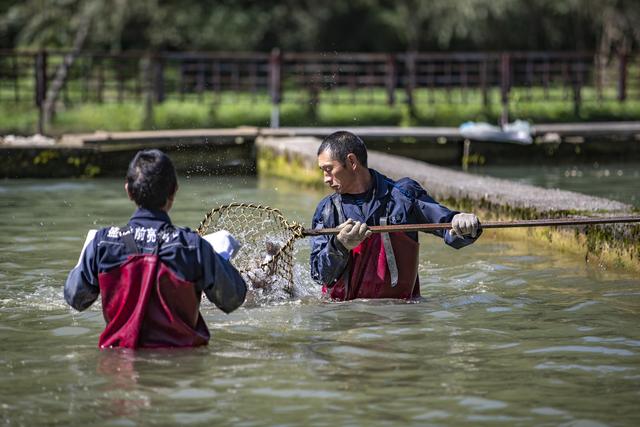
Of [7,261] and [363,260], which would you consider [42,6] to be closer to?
[7,261]

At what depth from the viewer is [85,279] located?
234 inches

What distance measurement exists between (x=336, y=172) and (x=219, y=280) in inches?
71.6

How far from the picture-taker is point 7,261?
10.0 m

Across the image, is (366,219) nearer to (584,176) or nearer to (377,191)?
(377,191)

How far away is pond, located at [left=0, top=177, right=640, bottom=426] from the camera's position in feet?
18.0

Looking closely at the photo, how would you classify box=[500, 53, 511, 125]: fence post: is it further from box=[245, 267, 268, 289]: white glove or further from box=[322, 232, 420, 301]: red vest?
box=[322, 232, 420, 301]: red vest

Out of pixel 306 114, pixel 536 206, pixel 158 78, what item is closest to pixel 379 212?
pixel 536 206

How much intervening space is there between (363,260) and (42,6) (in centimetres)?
2366

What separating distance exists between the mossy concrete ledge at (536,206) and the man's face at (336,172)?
2.44 m

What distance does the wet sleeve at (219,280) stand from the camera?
5820 millimetres

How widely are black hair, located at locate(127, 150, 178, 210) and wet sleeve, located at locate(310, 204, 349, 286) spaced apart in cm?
161

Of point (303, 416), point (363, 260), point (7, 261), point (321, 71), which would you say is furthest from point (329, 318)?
point (321, 71)

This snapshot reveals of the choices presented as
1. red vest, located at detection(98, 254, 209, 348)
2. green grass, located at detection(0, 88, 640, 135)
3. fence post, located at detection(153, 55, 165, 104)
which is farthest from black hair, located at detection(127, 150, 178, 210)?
green grass, located at detection(0, 88, 640, 135)

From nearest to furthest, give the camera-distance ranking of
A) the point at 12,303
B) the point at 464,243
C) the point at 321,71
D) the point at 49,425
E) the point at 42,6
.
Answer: the point at 49,425
the point at 464,243
the point at 12,303
the point at 321,71
the point at 42,6
